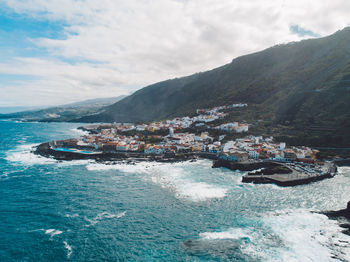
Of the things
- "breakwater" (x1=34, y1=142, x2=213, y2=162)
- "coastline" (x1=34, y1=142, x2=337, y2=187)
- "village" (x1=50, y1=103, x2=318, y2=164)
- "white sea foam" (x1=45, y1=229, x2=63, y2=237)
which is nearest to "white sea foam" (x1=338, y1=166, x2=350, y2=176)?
"coastline" (x1=34, y1=142, x2=337, y2=187)

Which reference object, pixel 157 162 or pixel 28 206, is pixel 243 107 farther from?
pixel 28 206

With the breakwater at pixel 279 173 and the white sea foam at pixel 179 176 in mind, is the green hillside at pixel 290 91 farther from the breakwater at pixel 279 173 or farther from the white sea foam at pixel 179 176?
the white sea foam at pixel 179 176

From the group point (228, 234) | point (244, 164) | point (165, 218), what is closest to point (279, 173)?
point (244, 164)

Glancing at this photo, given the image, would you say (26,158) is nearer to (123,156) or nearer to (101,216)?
(123,156)

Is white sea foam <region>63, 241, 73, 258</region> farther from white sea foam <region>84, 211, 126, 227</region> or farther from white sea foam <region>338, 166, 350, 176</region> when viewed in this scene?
white sea foam <region>338, 166, 350, 176</region>

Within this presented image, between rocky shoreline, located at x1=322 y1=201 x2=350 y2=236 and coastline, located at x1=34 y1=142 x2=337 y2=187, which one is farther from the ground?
coastline, located at x1=34 y1=142 x2=337 y2=187

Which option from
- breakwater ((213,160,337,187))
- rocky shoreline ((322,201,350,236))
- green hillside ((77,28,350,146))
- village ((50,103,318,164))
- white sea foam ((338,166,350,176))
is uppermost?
green hillside ((77,28,350,146))
